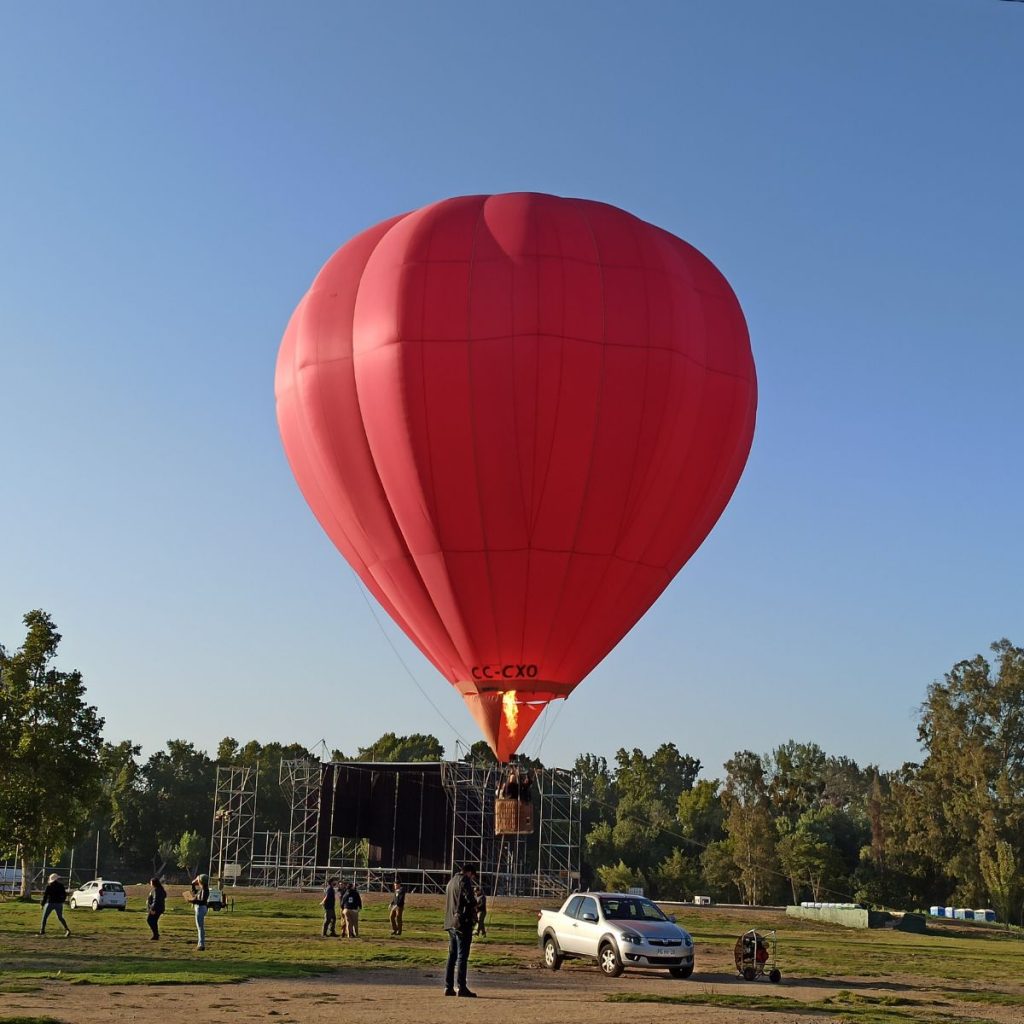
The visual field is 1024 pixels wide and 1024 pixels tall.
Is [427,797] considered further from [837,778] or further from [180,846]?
[837,778]

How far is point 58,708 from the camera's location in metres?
38.4

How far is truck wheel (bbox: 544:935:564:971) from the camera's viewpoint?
749 inches

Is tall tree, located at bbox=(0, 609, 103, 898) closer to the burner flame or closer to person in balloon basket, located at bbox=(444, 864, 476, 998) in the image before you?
the burner flame

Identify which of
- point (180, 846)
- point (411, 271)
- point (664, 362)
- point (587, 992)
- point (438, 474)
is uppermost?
point (411, 271)

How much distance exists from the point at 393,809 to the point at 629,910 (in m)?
43.3

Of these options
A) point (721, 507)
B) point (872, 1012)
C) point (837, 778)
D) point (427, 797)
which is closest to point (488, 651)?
point (721, 507)

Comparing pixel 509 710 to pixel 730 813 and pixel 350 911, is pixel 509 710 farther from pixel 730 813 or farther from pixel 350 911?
pixel 730 813

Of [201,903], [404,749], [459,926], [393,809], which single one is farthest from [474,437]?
[404,749]

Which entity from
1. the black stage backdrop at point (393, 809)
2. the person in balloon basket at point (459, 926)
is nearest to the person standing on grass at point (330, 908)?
the person in balloon basket at point (459, 926)

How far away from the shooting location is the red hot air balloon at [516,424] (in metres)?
20.8

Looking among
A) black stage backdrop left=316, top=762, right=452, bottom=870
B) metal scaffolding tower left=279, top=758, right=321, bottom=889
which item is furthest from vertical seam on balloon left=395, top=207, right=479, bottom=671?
black stage backdrop left=316, top=762, right=452, bottom=870

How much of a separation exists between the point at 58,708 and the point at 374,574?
20.0 m

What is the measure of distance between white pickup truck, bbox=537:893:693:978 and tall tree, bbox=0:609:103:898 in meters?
21.9

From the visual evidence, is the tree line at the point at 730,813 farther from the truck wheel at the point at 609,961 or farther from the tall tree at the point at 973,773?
the truck wheel at the point at 609,961
